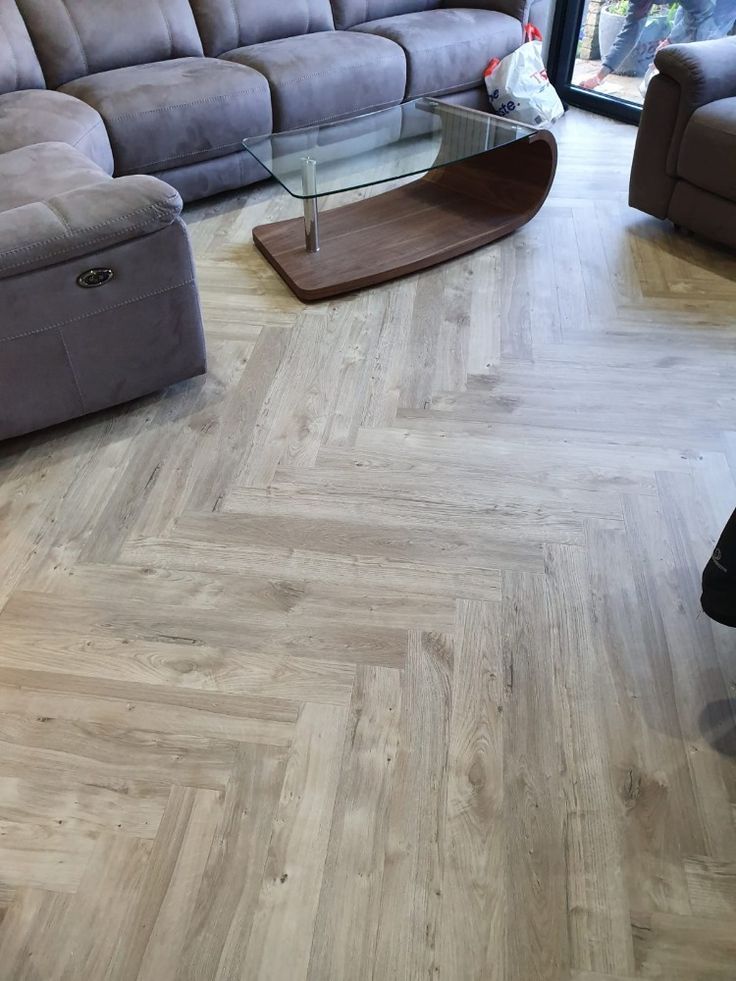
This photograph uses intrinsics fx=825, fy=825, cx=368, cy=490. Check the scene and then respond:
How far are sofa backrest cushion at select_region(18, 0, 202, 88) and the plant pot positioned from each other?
196 cm

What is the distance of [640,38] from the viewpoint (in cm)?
379

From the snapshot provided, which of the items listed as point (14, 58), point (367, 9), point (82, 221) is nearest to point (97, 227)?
point (82, 221)

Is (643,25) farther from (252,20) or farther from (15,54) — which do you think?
(15,54)

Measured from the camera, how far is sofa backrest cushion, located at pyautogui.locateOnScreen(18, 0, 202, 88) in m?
2.90

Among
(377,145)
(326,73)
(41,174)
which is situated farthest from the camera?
(326,73)

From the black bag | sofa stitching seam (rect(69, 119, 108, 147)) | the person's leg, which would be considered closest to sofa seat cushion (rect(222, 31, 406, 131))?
sofa stitching seam (rect(69, 119, 108, 147))

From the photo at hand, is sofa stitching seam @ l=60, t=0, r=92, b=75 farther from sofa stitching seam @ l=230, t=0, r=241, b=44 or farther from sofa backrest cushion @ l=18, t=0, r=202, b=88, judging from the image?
sofa stitching seam @ l=230, t=0, r=241, b=44

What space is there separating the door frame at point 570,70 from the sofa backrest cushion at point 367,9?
62 cm

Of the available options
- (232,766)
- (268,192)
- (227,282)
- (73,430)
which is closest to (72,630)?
(232,766)

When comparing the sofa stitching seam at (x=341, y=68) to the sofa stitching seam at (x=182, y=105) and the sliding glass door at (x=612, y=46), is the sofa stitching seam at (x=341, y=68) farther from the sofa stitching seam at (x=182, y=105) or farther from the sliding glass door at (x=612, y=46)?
the sliding glass door at (x=612, y=46)

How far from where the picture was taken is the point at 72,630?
164 centimetres

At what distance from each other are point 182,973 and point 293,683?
51cm

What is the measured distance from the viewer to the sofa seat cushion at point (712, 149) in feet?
8.43

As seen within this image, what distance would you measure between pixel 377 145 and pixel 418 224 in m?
0.29
